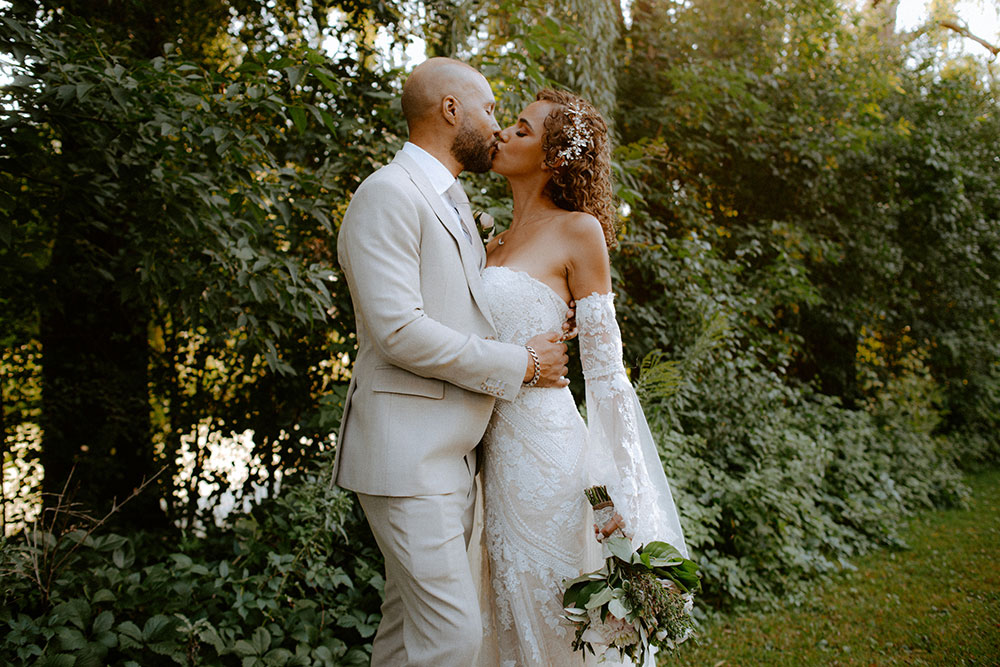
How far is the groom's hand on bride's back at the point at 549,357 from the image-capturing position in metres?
1.98

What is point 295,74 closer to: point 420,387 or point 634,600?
point 420,387

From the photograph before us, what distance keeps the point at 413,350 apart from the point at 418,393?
0.44 ft

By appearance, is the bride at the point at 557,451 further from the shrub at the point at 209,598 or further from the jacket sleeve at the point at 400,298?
the shrub at the point at 209,598

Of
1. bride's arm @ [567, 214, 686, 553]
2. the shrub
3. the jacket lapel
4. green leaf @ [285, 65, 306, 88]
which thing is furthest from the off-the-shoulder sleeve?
the shrub

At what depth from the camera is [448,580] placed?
174 cm

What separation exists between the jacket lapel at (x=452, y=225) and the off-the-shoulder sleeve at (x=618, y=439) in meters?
0.32

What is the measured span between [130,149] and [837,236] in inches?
283

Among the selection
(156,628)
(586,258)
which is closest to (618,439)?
(586,258)

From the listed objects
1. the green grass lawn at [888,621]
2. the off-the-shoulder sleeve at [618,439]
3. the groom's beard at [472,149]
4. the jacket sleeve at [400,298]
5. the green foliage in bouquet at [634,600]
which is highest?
the groom's beard at [472,149]

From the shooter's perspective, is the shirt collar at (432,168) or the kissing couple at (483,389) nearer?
→ the kissing couple at (483,389)

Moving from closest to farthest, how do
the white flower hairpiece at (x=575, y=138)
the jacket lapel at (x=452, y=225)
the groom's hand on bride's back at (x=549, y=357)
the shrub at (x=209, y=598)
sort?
the jacket lapel at (x=452, y=225), the groom's hand on bride's back at (x=549, y=357), the white flower hairpiece at (x=575, y=138), the shrub at (x=209, y=598)

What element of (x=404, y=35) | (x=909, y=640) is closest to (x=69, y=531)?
(x=404, y=35)

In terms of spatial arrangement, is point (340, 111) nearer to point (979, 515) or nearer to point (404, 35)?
point (404, 35)

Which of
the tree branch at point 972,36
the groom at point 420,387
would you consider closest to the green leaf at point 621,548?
the groom at point 420,387
